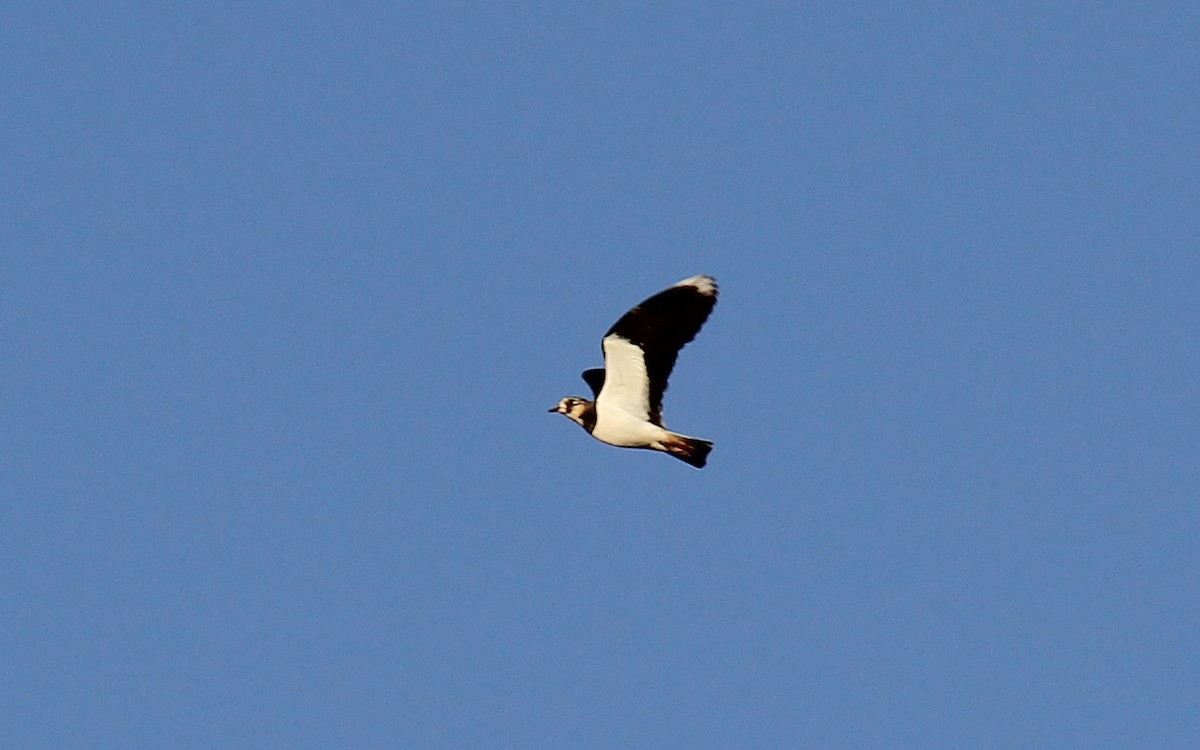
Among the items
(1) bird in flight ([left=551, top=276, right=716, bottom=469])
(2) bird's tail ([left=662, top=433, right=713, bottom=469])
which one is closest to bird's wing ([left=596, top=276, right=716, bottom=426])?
(1) bird in flight ([left=551, top=276, right=716, bottom=469])

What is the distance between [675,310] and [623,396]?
1.91 m

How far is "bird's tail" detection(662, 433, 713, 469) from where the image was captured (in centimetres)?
4734

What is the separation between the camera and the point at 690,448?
47.4 metres

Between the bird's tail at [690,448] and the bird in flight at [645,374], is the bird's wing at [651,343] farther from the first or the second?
the bird's tail at [690,448]

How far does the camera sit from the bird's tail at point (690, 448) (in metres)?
47.3

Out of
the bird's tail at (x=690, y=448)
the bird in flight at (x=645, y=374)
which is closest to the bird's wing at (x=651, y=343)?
the bird in flight at (x=645, y=374)

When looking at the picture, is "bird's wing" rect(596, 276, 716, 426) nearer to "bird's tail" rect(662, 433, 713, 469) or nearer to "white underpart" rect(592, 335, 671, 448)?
"white underpart" rect(592, 335, 671, 448)

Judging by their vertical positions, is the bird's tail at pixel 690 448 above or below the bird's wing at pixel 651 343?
below

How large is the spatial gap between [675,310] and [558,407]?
3.02 m

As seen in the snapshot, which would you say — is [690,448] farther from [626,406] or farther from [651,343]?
[651,343]

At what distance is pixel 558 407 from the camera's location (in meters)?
48.6

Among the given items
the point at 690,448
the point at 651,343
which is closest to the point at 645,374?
the point at 651,343

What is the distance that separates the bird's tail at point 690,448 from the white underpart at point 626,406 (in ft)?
0.61

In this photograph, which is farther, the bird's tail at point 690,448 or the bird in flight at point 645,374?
the bird's tail at point 690,448
